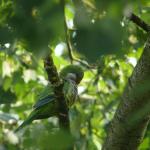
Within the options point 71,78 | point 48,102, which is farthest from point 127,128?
point 71,78

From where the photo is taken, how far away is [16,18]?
0.53 metres

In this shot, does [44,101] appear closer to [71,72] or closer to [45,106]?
[45,106]

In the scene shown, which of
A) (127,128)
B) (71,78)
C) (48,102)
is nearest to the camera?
(127,128)

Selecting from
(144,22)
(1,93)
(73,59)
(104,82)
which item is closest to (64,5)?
(144,22)

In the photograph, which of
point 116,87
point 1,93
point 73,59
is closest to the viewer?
point 1,93

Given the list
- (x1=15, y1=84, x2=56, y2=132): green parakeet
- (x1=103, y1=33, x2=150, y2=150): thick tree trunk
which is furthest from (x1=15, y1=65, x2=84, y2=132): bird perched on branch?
(x1=103, y1=33, x2=150, y2=150): thick tree trunk

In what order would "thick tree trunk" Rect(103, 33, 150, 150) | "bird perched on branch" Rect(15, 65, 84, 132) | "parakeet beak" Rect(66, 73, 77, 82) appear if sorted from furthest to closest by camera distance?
"parakeet beak" Rect(66, 73, 77, 82) → "bird perched on branch" Rect(15, 65, 84, 132) → "thick tree trunk" Rect(103, 33, 150, 150)

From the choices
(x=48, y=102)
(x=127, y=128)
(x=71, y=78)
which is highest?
(x=71, y=78)

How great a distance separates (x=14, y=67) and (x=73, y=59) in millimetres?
577

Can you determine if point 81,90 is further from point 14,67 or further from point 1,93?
point 1,93

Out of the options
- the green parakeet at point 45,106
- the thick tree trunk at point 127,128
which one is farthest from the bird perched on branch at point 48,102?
A: the thick tree trunk at point 127,128

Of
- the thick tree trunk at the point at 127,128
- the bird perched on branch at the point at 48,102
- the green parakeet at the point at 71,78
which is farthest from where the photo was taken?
the green parakeet at the point at 71,78

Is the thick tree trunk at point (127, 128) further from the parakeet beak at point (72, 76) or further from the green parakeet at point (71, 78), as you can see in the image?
the parakeet beak at point (72, 76)

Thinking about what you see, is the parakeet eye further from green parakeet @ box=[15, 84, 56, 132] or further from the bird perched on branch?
green parakeet @ box=[15, 84, 56, 132]
